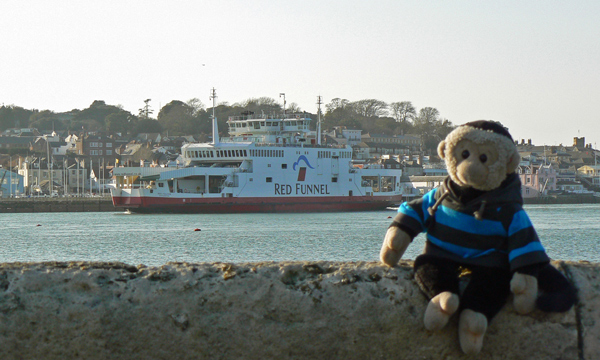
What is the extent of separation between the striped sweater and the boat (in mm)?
45266

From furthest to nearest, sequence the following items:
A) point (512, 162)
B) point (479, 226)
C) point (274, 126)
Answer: point (274, 126) → point (512, 162) → point (479, 226)

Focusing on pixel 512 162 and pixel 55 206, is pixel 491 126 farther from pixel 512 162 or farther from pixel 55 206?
pixel 55 206

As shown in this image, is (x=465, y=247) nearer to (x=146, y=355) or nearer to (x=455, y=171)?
(x=455, y=171)

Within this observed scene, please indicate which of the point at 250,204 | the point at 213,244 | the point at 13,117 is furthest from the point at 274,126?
the point at 13,117

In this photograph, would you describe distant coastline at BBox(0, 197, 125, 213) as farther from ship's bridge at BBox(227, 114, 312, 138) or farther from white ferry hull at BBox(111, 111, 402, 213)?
ship's bridge at BBox(227, 114, 312, 138)

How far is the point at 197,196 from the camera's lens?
47812 mm

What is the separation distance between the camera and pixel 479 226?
106 inches

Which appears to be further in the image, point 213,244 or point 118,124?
point 118,124

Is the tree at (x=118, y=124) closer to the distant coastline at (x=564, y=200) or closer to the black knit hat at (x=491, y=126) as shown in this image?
the distant coastline at (x=564, y=200)

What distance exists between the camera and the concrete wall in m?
2.52

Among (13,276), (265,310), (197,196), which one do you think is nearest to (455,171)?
(265,310)

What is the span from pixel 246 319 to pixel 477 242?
851mm

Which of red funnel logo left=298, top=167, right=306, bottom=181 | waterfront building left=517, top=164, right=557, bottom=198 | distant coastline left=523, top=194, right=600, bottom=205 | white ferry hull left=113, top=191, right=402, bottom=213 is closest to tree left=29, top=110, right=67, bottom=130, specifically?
waterfront building left=517, top=164, right=557, bottom=198

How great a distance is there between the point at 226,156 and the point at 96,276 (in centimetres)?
4849
